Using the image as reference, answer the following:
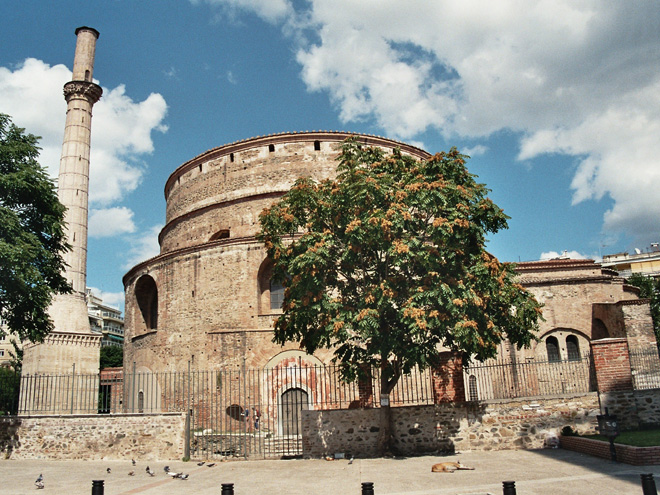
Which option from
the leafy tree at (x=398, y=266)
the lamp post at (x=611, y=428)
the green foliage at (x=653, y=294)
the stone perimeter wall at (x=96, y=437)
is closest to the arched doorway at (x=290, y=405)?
the stone perimeter wall at (x=96, y=437)

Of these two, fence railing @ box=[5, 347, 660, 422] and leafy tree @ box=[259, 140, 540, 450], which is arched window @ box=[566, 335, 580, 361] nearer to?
fence railing @ box=[5, 347, 660, 422]

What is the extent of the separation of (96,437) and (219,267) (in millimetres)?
7771

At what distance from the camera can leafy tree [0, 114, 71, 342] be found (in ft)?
44.1

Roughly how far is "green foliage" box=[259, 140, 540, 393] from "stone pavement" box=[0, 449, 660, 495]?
2.18m

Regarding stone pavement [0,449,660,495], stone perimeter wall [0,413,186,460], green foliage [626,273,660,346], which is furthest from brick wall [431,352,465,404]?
green foliage [626,273,660,346]

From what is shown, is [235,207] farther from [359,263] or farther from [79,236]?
[359,263]

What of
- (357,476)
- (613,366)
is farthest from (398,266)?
(613,366)

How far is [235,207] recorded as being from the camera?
903 inches

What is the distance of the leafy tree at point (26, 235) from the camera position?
13445mm

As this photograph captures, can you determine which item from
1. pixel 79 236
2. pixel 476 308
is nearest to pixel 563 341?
pixel 476 308

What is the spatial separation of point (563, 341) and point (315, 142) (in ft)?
44.2

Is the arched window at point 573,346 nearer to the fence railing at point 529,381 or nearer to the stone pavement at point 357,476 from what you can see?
the fence railing at point 529,381

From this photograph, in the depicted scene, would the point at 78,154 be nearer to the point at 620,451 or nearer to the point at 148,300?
the point at 148,300

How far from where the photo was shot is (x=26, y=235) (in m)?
13.9
